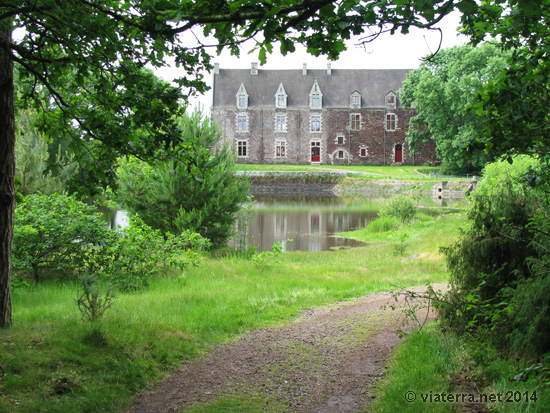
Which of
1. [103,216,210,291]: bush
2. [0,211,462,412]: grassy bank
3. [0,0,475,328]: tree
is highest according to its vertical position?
[0,0,475,328]: tree

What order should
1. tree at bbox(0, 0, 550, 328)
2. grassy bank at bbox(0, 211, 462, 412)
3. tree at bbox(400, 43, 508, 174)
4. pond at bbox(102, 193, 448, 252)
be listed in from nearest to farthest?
tree at bbox(0, 0, 550, 328), grassy bank at bbox(0, 211, 462, 412), pond at bbox(102, 193, 448, 252), tree at bbox(400, 43, 508, 174)

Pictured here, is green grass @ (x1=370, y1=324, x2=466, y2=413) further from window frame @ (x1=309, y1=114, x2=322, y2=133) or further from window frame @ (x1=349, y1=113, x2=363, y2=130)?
window frame @ (x1=349, y1=113, x2=363, y2=130)

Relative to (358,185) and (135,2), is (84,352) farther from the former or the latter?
(358,185)

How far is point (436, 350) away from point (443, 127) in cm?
4189

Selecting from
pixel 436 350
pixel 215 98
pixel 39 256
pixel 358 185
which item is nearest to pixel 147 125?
pixel 436 350

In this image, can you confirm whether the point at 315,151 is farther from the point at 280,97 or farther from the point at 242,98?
the point at 242,98

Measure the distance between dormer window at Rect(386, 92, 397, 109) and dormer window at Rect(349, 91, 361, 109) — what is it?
3.33 m

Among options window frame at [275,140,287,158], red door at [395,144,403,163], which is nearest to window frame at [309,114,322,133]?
window frame at [275,140,287,158]

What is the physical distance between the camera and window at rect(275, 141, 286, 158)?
191ft

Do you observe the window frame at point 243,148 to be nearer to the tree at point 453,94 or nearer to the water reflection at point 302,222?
the water reflection at point 302,222

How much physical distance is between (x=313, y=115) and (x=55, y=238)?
51247 mm

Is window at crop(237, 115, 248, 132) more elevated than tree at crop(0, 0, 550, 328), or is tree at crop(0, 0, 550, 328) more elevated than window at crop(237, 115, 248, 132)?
window at crop(237, 115, 248, 132)

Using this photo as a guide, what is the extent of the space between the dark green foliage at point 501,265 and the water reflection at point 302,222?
34.5 feet

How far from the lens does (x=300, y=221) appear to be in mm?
28000
